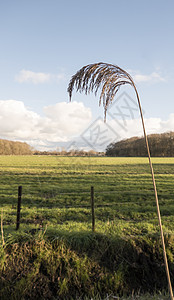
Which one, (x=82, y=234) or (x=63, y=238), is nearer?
(x=63, y=238)

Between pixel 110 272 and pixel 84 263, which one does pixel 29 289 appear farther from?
pixel 110 272

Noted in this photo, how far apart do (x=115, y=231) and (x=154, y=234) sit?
1185 mm

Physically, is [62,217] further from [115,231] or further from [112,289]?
[112,289]

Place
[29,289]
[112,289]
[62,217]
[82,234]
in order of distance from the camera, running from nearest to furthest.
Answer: [29,289] < [112,289] < [82,234] < [62,217]

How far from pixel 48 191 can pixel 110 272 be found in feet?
29.7

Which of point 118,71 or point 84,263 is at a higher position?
point 118,71

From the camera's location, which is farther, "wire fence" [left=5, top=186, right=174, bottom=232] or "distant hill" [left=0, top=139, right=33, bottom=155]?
"distant hill" [left=0, top=139, right=33, bottom=155]

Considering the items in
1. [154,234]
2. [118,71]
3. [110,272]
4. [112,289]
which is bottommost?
[112,289]

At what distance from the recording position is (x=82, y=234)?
5379mm

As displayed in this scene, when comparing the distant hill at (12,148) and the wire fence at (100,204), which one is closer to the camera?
the wire fence at (100,204)

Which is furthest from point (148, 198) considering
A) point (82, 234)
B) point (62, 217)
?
point (82, 234)

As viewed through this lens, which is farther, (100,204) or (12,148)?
(12,148)

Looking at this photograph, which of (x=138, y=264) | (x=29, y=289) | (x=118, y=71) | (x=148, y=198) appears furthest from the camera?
(x=148, y=198)

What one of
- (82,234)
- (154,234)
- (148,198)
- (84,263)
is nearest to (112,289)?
(84,263)
